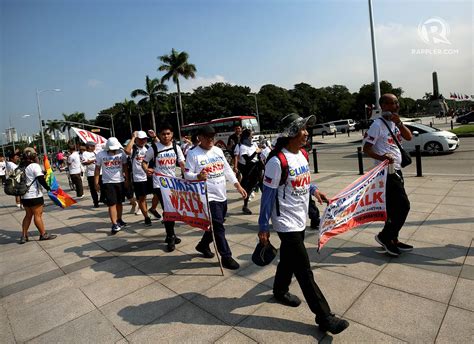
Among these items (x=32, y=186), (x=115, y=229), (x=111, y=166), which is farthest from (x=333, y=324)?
(x=32, y=186)

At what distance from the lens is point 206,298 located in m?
3.18

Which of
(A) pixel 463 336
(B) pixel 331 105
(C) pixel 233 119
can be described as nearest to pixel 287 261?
(A) pixel 463 336

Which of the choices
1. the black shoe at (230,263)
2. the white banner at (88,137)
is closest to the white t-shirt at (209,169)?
the black shoe at (230,263)

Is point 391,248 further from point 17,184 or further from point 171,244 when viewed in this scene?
point 17,184

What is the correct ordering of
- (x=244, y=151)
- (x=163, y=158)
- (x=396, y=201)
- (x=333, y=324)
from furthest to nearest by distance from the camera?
(x=244, y=151) → (x=163, y=158) → (x=396, y=201) → (x=333, y=324)

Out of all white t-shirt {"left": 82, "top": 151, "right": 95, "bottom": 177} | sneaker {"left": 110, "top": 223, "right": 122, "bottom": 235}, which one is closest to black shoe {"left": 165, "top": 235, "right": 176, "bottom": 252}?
sneaker {"left": 110, "top": 223, "right": 122, "bottom": 235}

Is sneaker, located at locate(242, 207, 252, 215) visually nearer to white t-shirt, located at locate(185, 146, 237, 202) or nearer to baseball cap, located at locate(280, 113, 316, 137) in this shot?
white t-shirt, located at locate(185, 146, 237, 202)

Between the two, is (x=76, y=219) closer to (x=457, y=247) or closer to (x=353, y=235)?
(x=353, y=235)

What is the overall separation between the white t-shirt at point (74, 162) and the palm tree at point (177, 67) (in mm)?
33807

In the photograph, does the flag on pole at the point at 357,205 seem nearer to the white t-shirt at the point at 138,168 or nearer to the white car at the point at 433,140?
the white t-shirt at the point at 138,168

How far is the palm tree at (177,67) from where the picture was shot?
4156 centimetres

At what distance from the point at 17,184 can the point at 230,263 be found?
4309mm

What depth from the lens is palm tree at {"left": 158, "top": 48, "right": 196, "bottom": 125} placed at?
41562 mm

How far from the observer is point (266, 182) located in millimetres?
2510
